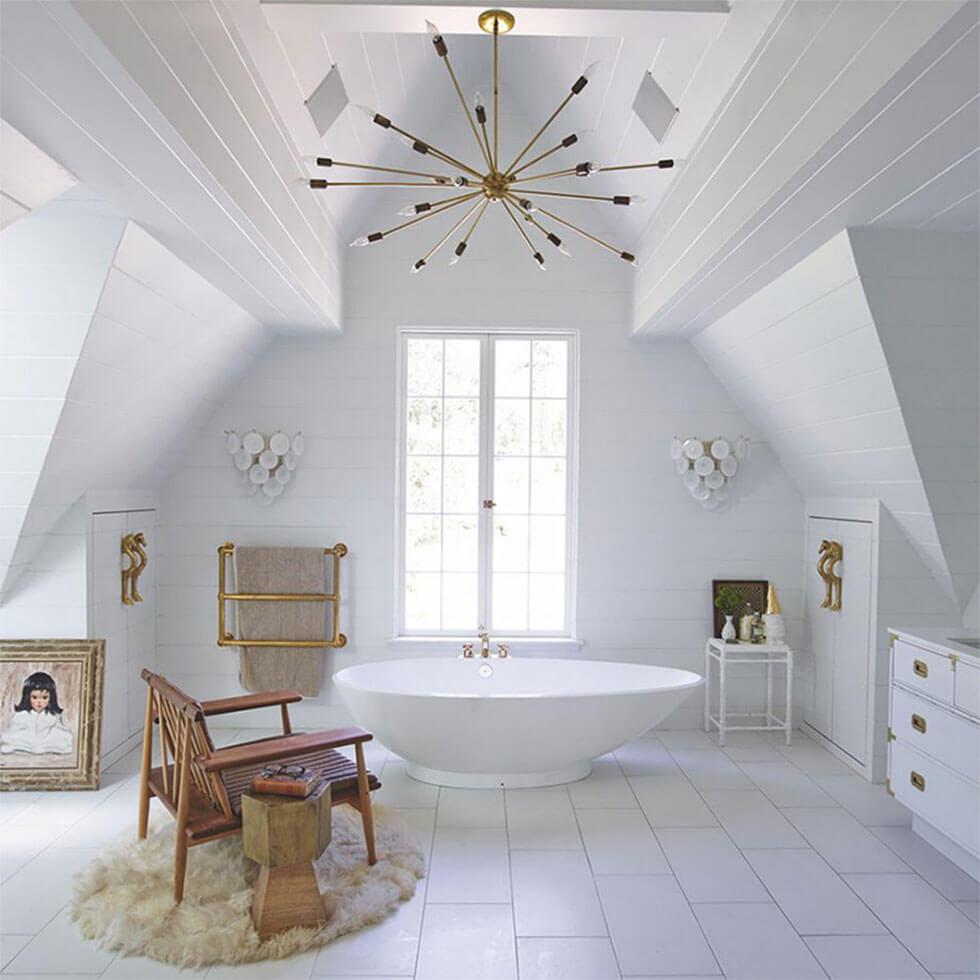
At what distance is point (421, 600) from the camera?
5047mm

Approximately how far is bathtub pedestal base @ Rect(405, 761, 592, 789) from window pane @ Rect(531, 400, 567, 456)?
1856mm

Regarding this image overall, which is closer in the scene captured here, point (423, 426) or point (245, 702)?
point (245, 702)

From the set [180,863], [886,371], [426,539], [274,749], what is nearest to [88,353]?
[274,749]

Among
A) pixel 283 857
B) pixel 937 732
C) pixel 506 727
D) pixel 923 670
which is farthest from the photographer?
pixel 506 727

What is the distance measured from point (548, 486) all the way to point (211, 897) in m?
2.95

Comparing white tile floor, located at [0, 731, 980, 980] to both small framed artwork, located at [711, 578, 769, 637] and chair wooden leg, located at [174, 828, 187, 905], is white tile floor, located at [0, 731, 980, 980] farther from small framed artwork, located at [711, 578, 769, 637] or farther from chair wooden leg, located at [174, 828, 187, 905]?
small framed artwork, located at [711, 578, 769, 637]

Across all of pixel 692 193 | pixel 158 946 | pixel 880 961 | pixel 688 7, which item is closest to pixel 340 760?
pixel 158 946

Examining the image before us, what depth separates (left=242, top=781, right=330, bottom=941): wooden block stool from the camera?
2.65m

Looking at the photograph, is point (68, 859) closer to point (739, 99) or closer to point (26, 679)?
point (26, 679)

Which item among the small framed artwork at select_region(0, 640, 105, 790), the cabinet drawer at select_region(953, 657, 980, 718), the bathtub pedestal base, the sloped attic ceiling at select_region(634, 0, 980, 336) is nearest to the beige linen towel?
the small framed artwork at select_region(0, 640, 105, 790)

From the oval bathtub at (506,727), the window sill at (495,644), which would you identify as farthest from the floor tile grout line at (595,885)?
the window sill at (495,644)

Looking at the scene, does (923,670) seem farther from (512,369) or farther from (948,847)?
(512,369)

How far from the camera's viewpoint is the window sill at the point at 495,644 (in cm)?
489

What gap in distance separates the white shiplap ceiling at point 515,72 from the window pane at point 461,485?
57.9 inches
